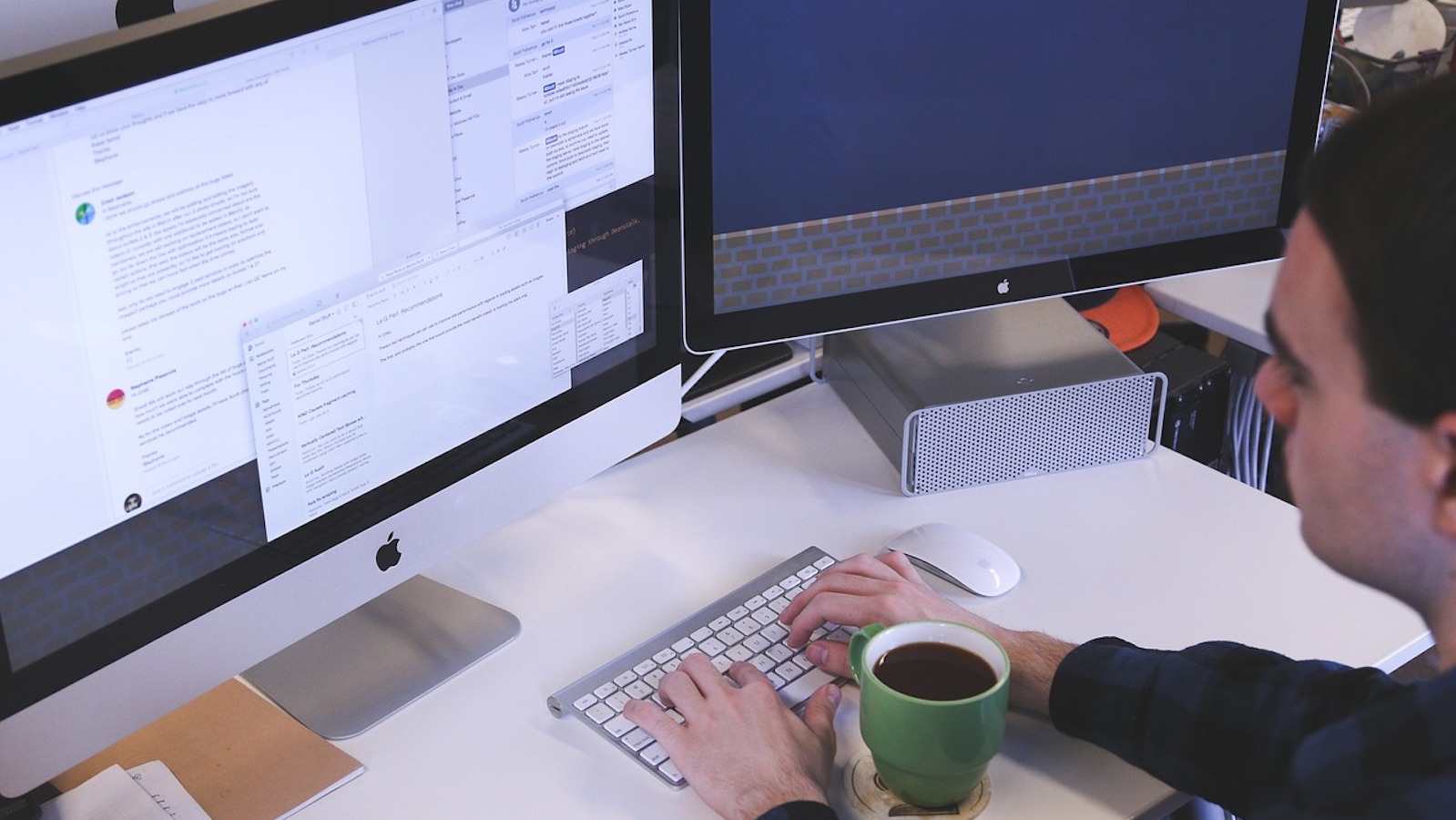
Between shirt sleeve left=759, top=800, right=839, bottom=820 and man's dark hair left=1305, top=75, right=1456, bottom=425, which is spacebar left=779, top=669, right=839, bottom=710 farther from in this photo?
man's dark hair left=1305, top=75, right=1456, bottom=425

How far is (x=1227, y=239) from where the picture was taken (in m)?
1.35

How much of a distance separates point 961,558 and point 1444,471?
1.75 feet

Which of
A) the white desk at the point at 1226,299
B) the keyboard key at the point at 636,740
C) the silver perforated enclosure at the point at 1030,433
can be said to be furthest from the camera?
the white desk at the point at 1226,299

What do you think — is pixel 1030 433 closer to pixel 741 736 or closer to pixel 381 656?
pixel 741 736

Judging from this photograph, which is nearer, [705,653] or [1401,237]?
[1401,237]

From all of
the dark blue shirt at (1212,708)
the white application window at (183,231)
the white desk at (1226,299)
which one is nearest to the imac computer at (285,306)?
the white application window at (183,231)

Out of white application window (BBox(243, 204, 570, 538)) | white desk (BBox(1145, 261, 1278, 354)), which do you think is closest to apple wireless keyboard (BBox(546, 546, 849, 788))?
white application window (BBox(243, 204, 570, 538))

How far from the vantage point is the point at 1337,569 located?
2.47ft

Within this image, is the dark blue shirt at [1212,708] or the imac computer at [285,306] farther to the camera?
the dark blue shirt at [1212,708]

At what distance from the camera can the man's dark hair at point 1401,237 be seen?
0.62 meters

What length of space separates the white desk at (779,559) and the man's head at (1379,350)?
1.00 feet

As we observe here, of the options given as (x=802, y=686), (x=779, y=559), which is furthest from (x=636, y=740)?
(x=779, y=559)

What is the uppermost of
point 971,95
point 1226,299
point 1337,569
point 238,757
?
point 971,95

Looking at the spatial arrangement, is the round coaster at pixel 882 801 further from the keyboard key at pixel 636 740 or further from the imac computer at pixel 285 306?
the imac computer at pixel 285 306
